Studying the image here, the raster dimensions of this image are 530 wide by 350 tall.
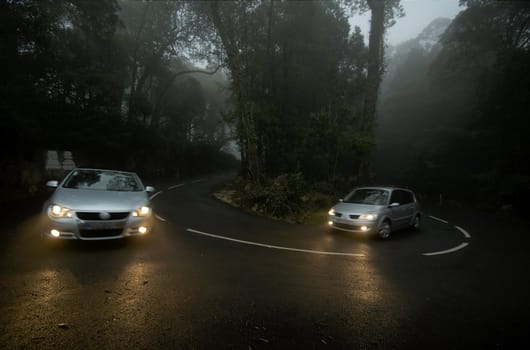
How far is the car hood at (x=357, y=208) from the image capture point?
8008 mm

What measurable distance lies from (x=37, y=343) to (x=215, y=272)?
8.01ft

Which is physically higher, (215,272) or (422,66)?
(422,66)

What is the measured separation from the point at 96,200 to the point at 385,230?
302 inches

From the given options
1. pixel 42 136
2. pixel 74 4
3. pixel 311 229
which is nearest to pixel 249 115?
pixel 311 229

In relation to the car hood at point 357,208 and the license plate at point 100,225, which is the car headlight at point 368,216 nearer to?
the car hood at point 357,208

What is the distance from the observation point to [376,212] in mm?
7934

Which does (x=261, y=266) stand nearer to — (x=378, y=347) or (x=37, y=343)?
(x=378, y=347)

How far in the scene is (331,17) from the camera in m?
21.3

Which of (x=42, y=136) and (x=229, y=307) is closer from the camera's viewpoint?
(x=229, y=307)

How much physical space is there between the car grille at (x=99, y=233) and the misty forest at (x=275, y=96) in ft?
21.5

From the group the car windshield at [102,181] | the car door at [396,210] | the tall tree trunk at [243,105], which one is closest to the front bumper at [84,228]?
the car windshield at [102,181]

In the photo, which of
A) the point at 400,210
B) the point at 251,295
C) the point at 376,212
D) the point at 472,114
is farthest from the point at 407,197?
the point at 472,114

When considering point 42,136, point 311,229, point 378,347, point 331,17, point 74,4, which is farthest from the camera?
point 331,17

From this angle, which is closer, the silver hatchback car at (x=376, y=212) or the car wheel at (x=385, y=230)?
the silver hatchback car at (x=376, y=212)
